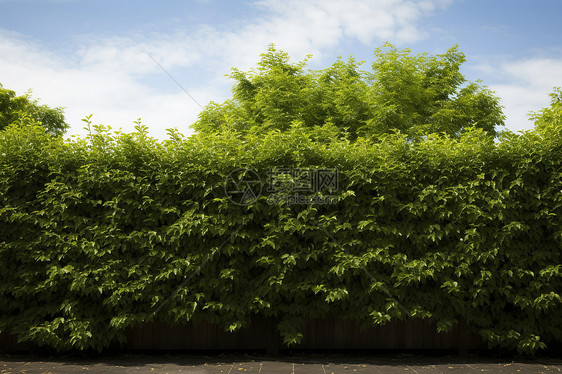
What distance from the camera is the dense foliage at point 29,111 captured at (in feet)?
101

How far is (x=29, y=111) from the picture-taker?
3406 cm

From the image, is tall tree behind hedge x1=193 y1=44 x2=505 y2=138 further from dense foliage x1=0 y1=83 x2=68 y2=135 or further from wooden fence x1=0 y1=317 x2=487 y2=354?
dense foliage x1=0 y1=83 x2=68 y2=135

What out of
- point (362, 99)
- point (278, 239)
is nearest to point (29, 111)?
point (362, 99)

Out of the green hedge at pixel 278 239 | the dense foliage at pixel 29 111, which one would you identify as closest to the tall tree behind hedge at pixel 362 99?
the green hedge at pixel 278 239

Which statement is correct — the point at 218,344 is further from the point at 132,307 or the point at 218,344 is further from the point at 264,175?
the point at 264,175

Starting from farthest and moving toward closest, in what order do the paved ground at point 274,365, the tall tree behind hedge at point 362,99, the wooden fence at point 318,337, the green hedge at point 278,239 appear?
the tall tree behind hedge at point 362,99
the wooden fence at point 318,337
the green hedge at point 278,239
the paved ground at point 274,365

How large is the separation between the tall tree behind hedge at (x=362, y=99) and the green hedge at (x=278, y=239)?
9125 millimetres

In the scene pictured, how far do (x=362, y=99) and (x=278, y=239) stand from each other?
1397 centimetres

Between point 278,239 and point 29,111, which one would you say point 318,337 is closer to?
point 278,239

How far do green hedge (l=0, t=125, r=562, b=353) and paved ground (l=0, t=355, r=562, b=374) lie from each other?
340 mm

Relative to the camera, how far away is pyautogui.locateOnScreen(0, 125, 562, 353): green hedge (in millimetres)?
6953

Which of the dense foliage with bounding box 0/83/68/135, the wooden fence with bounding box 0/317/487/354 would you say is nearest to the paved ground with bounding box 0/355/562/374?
the wooden fence with bounding box 0/317/487/354

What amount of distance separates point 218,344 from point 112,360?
175 centimetres

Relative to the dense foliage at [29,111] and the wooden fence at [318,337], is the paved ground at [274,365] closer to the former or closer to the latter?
the wooden fence at [318,337]
